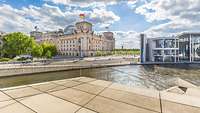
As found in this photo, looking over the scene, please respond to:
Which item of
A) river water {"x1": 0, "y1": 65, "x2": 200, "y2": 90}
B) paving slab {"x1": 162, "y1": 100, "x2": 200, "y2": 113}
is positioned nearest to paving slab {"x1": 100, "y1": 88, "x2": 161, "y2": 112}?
paving slab {"x1": 162, "y1": 100, "x2": 200, "y2": 113}

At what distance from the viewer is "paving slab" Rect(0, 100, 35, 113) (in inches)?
151

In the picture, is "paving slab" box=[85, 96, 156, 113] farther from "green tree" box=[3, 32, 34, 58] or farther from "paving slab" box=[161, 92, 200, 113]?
"green tree" box=[3, 32, 34, 58]

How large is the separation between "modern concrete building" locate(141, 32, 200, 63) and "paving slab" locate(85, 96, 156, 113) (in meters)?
45.4

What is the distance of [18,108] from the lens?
4.02 metres

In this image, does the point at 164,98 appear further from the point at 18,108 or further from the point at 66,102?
the point at 18,108

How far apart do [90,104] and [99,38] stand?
104716mm

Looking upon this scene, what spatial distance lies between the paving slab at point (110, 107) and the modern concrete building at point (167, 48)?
149ft

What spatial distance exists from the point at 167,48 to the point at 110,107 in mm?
50984

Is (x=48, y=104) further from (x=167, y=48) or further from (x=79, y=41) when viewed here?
(x=79, y=41)

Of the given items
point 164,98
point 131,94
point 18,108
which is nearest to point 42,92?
point 18,108

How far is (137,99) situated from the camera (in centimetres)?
479

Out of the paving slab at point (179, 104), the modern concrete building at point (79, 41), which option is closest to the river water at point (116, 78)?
the paving slab at point (179, 104)

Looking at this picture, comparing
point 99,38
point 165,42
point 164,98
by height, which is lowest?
point 164,98

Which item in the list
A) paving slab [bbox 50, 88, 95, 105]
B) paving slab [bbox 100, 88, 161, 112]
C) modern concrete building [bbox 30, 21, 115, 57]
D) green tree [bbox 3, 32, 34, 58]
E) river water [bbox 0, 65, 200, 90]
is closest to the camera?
paving slab [bbox 100, 88, 161, 112]
